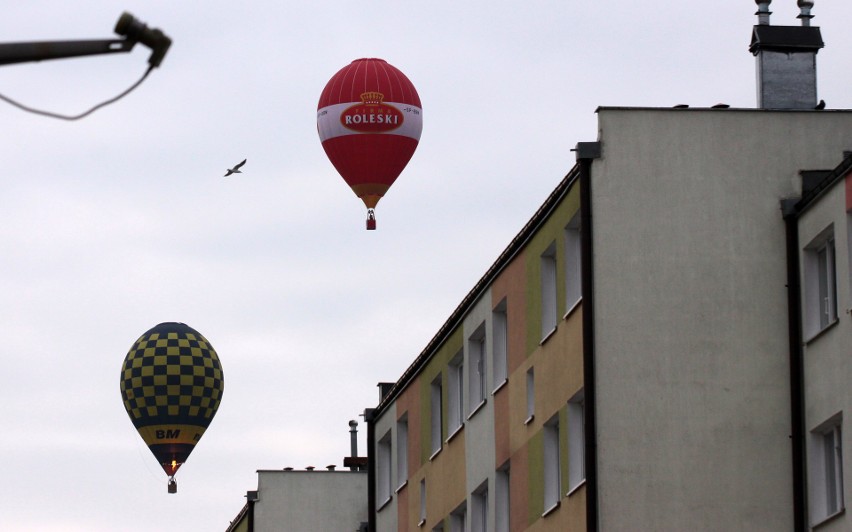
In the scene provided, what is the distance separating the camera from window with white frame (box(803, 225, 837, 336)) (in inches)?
1168

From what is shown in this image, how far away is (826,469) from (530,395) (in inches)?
256

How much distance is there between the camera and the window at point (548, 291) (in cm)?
3368

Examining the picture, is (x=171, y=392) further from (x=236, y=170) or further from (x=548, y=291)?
(x=548, y=291)

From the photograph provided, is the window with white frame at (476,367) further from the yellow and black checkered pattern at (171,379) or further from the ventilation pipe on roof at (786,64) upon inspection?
the yellow and black checkered pattern at (171,379)

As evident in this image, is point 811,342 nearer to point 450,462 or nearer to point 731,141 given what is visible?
point 731,141

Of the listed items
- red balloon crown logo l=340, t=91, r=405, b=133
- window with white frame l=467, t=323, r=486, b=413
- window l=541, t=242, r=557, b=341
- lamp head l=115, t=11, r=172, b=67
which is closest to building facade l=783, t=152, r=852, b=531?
window l=541, t=242, r=557, b=341

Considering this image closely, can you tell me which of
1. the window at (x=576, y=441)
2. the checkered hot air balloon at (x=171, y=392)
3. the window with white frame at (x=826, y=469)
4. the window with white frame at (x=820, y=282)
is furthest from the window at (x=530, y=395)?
the checkered hot air balloon at (x=171, y=392)

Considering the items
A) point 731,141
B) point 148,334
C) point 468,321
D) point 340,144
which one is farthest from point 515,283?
point 148,334

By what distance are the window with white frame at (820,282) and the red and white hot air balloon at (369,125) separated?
21.6 metres

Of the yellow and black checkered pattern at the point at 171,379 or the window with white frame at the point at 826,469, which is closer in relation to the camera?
the window with white frame at the point at 826,469

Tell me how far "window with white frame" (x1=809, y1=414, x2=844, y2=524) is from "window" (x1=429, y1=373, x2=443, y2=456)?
41.8ft

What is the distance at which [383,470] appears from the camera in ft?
155

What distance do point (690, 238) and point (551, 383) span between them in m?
3.55

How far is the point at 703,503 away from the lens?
29.8 meters
